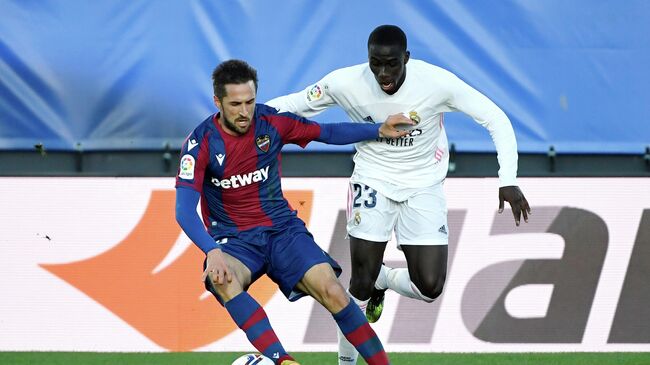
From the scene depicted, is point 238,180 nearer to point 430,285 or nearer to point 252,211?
point 252,211

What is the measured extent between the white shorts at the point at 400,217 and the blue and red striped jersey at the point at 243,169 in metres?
0.54

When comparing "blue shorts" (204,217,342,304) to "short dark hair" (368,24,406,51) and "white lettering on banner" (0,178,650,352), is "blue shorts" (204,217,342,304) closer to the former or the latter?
"short dark hair" (368,24,406,51)

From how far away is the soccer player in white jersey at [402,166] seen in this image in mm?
6820

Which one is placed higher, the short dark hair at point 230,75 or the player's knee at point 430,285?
the short dark hair at point 230,75

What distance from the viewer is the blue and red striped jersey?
6.25 m

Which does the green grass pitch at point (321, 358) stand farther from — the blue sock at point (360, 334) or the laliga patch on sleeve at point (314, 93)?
the laliga patch on sleeve at point (314, 93)

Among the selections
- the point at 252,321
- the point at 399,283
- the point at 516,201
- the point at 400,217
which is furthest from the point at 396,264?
the point at 252,321

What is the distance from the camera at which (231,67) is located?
6.22 meters

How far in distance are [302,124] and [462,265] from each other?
2485 mm

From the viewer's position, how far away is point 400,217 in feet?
23.1

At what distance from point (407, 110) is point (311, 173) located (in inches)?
97.1


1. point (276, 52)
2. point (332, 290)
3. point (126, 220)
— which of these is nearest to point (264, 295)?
point (126, 220)

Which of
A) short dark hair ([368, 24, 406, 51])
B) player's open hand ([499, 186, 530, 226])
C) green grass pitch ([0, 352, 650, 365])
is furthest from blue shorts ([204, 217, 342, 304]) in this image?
green grass pitch ([0, 352, 650, 365])

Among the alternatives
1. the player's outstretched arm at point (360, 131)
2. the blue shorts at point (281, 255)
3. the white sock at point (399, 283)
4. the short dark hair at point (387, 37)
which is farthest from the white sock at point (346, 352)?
the short dark hair at point (387, 37)
